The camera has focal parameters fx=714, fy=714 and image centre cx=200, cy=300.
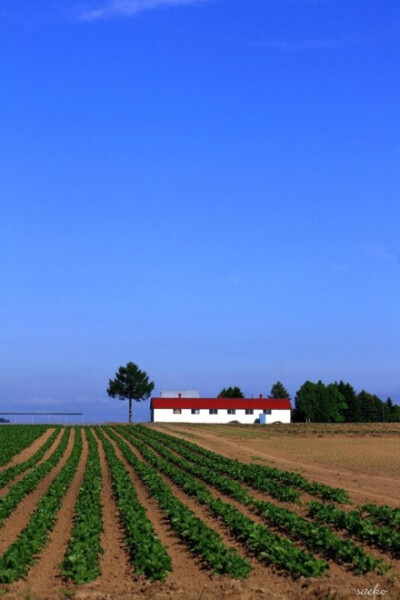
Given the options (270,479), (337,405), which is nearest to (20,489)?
(270,479)

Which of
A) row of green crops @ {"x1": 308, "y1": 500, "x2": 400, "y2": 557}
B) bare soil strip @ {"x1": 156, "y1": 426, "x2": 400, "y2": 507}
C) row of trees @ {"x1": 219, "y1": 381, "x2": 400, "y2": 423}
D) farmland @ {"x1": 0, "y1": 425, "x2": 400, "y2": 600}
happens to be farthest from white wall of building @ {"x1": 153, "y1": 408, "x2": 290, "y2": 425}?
row of green crops @ {"x1": 308, "y1": 500, "x2": 400, "y2": 557}

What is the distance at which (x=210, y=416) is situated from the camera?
11756 centimetres

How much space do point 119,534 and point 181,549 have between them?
262cm

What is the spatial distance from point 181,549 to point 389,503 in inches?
355

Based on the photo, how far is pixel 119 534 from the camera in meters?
18.7

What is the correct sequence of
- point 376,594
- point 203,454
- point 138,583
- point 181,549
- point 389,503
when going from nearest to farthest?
point 376,594
point 138,583
point 181,549
point 389,503
point 203,454

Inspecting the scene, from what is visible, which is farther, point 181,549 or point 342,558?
point 181,549

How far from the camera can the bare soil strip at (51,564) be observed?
13.6m

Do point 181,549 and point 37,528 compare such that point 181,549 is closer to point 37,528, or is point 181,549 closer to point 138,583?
point 138,583

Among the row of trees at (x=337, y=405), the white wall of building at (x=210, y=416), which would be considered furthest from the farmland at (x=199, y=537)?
the row of trees at (x=337, y=405)

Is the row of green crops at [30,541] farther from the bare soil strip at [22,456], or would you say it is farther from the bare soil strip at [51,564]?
the bare soil strip at [22,456]

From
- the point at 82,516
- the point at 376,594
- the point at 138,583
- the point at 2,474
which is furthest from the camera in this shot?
the point at 2,474

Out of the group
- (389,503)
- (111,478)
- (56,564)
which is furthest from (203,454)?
(56,564)

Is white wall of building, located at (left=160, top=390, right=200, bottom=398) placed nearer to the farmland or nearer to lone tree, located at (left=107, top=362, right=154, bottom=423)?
lone tree, located at (left=107, top=362, right=154, bottom=423)
